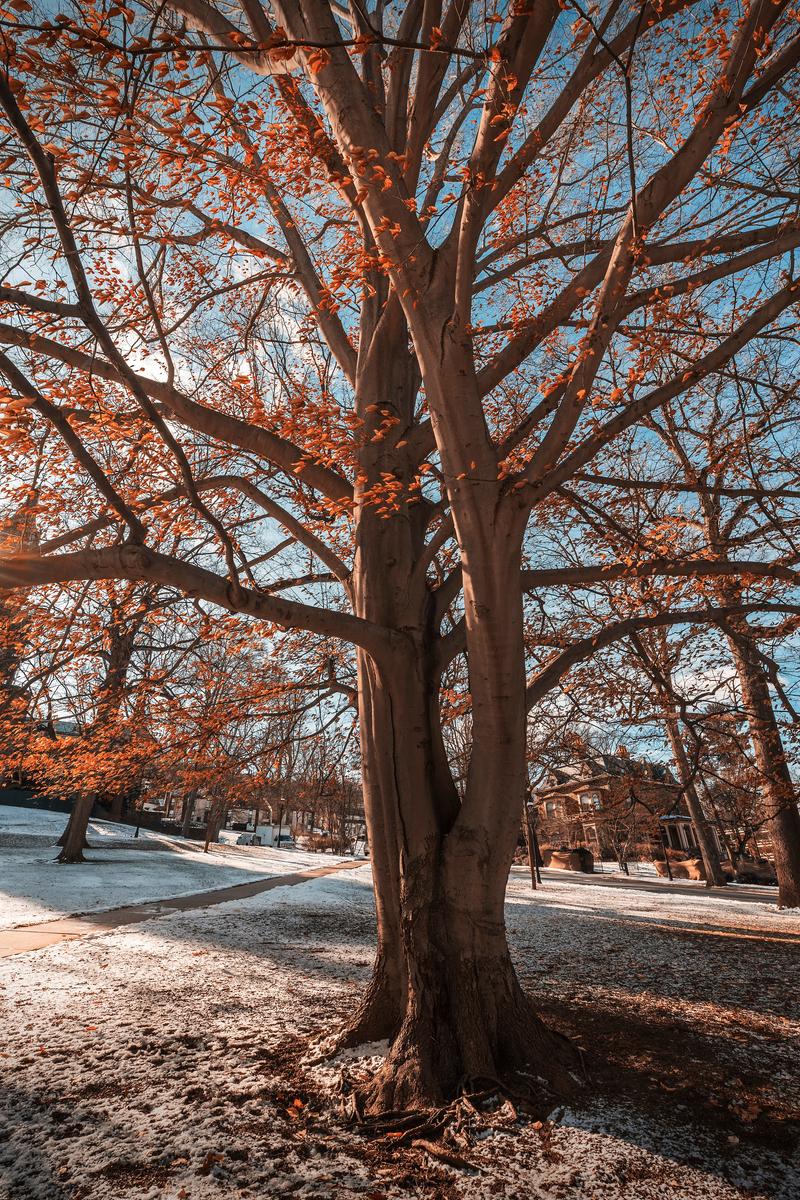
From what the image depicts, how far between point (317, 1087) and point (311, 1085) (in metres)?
0.05

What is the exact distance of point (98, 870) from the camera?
13781 mm

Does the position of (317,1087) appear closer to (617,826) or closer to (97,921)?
(97,921)

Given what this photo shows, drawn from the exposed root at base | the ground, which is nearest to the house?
the ground

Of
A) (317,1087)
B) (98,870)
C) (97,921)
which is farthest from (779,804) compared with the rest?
(98,870)

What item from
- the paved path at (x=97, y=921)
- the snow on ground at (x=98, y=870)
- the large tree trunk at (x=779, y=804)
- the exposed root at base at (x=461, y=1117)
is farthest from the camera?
the snow on ground at (x=98, y=870)

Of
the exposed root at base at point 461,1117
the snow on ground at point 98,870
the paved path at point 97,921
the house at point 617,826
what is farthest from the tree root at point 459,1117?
the house at point 617,826

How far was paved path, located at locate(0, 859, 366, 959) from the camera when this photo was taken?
635cm

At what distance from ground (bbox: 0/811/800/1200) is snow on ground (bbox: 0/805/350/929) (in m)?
3.79

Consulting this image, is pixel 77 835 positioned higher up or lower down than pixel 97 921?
higher up

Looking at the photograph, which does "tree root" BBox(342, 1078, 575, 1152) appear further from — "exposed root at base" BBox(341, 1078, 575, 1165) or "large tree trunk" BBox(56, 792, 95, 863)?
"large tree trunk" BBox(56, 792, 95, 863)

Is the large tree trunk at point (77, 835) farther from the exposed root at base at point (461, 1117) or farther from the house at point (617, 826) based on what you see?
the exposed root at base at point (461, 1117)

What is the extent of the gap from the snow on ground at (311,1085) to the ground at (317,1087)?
0.5 inches

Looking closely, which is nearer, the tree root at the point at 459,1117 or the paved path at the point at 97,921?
the tree root at the point at 459,1117

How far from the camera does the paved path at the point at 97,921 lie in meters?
6.35
